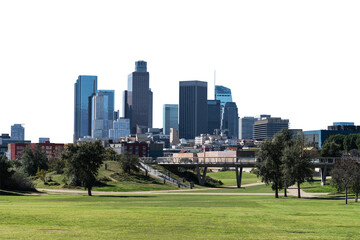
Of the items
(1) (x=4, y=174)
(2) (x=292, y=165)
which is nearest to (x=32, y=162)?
(1) (x=4, y=174)

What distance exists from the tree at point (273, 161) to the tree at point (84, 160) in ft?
93.9

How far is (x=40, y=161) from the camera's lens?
164 meters

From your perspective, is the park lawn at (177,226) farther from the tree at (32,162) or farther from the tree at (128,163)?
the tree at (32,162)

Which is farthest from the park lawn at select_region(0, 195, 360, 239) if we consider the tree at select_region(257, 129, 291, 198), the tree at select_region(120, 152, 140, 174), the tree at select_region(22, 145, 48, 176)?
the tree at select_region(22, 145, 48, 176)

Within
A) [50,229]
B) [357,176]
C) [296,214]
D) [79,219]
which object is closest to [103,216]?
[79,219]

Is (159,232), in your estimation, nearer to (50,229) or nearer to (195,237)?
(195,237)

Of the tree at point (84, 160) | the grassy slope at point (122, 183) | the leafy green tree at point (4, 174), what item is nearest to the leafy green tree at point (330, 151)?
the grassy slope at point (122, 183)

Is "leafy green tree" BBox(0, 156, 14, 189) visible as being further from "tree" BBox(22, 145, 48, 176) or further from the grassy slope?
"tree" BBox(22, 145, 48, 176)

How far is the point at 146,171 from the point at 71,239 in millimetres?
115322

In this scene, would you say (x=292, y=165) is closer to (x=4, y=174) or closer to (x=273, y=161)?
(x=273, y=161)

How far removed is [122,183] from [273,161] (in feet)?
160

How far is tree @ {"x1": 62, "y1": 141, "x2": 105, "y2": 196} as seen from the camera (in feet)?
319

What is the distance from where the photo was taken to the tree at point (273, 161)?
89.7 meters

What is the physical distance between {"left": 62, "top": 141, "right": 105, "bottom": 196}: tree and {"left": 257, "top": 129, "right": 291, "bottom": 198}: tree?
28620 mm
